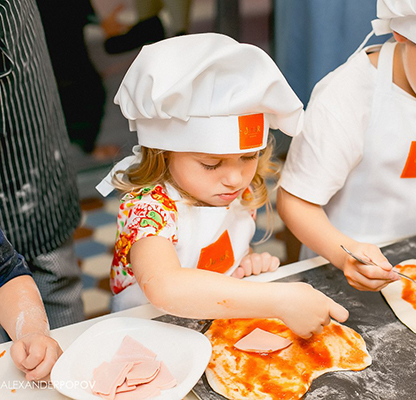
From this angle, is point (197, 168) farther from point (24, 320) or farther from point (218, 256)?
point (24, 320)

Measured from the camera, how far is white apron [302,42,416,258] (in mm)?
1202

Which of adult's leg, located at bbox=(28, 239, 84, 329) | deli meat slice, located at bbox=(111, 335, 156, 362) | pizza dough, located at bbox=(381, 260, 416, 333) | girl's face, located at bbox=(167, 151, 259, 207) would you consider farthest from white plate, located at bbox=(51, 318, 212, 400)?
adult's leg, located at bbox=(28, 239, 84, 329)

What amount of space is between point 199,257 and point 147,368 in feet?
1.07

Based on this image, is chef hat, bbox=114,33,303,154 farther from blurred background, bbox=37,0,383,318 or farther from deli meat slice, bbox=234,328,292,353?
blurred background, bbox=37,0,383,318

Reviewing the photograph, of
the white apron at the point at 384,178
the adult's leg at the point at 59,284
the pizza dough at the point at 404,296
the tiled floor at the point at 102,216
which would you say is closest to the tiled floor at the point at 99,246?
the tiled floor at the point at 102,216

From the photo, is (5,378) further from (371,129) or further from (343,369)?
(371,129)

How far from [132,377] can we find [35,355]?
155mm

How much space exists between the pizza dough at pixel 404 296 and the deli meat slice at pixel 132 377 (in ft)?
1.47

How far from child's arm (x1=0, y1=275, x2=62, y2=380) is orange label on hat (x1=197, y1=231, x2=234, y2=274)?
0.33m

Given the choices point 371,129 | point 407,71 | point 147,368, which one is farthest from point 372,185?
point 147,368

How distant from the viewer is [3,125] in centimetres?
125

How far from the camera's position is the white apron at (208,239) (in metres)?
1.07

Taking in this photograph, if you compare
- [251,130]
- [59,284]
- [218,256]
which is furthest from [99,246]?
[251,130]

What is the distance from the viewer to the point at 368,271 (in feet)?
3.26
